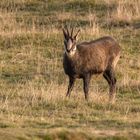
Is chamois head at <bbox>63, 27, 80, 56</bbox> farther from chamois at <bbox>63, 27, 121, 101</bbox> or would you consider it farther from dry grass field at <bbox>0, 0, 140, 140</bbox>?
dry grass field at <bbox>0, 0, 140, 140</bbox>

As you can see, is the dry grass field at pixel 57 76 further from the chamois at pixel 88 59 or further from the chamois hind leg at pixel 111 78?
the chamois at pixel 88 59

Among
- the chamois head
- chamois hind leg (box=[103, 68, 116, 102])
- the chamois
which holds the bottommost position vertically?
chamois hind leg (box=[103, 68, 116, 102])

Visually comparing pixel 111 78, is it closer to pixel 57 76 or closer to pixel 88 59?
pixel 88 59

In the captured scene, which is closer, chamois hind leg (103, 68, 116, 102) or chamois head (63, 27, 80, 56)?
chamois head (63, 27, 80, 56)

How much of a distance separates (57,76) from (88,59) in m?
2.83

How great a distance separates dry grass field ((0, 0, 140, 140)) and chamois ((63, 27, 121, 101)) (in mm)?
390

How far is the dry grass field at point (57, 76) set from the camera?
1348 centimetres

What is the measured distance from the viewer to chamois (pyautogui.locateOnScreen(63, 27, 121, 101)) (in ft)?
56.2

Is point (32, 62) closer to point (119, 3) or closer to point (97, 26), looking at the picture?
point (97, 26)

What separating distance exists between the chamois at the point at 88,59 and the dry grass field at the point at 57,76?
390mm

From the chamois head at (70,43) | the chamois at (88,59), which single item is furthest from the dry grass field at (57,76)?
the chamois head at (70,43)

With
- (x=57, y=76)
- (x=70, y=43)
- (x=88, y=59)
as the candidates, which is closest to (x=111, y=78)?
(x=88, y=59)

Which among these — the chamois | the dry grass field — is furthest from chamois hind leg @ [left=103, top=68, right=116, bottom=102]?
the dry grass field

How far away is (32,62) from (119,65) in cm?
249
